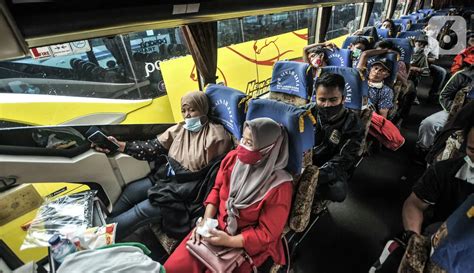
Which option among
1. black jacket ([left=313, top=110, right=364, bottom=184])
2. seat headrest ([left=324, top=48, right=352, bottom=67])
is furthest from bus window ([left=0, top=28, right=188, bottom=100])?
seat headrest ([left=324, top=48, right=352, bottom=67])

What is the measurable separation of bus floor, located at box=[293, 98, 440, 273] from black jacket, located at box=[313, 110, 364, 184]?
26.6 inches

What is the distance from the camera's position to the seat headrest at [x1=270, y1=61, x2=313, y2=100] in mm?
2805

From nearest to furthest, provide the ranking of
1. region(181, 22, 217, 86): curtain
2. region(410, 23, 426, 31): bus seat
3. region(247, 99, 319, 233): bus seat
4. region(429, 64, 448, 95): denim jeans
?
region(247, 99, 319, 233): bus seat < region(181, 22, 217, 86): curtain < region(429, 64, 448, 95): denim jeans < region(410, 23, 426, 31): bus seat

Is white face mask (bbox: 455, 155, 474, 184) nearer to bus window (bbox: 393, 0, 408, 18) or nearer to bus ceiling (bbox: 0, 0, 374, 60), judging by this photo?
bus ceiling (bbox: 0, 0, 374, 60)

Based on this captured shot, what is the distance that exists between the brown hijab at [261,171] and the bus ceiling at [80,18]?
1005 mm

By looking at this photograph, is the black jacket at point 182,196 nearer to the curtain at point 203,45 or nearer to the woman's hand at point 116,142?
the woman's hand at point 116,142

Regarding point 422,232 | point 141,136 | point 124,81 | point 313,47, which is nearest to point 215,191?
point 141,136

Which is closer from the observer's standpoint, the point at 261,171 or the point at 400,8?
the point at 261,171

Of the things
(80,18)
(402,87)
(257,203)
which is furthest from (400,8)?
(80,18)

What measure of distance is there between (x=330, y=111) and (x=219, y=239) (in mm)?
1340

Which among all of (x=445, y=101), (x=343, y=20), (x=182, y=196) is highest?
(x=343, y=20)

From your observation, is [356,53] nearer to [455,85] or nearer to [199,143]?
[455,85]

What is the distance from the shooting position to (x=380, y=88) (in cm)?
291

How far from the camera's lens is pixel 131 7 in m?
1.50
